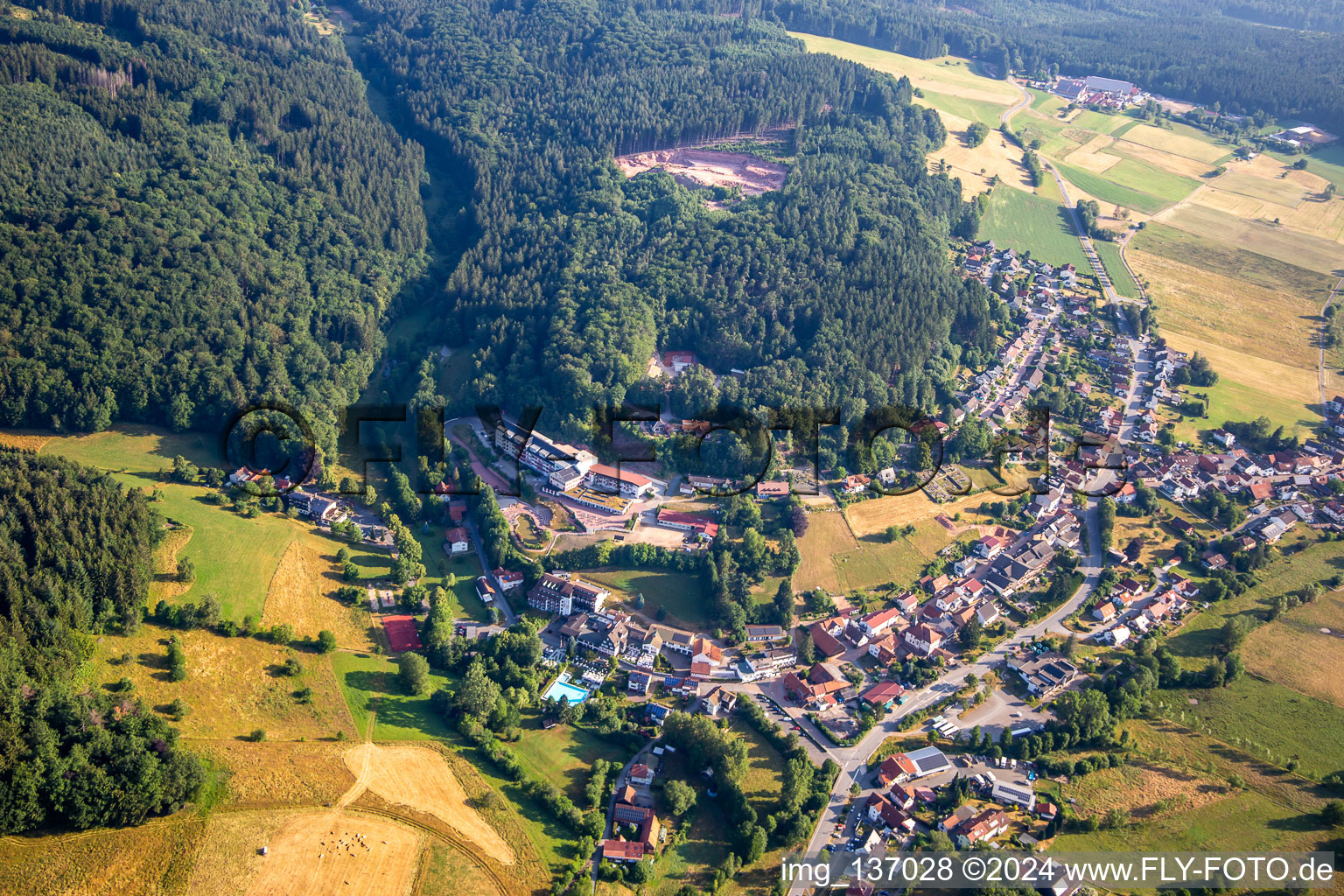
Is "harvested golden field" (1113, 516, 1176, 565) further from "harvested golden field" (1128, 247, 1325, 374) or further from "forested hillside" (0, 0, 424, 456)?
"forested hillside" (0, 0, 424, 456)

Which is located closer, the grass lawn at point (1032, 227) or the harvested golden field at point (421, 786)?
the harvested golden field at point (421, 786)

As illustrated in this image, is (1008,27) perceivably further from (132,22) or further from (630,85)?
(132,22)

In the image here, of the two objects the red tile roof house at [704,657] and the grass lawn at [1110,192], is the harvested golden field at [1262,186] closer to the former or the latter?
the grass lawn at [1110,192]

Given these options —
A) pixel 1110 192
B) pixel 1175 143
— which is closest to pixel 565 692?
pixel 1110 192

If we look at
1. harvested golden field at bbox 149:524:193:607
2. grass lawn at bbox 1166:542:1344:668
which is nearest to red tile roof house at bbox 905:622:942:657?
grass lawn at bbox 1166:542:1344:668

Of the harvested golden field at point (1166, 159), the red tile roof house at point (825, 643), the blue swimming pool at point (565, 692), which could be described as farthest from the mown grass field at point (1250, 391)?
the blue swimming pool at point (565, 692)
